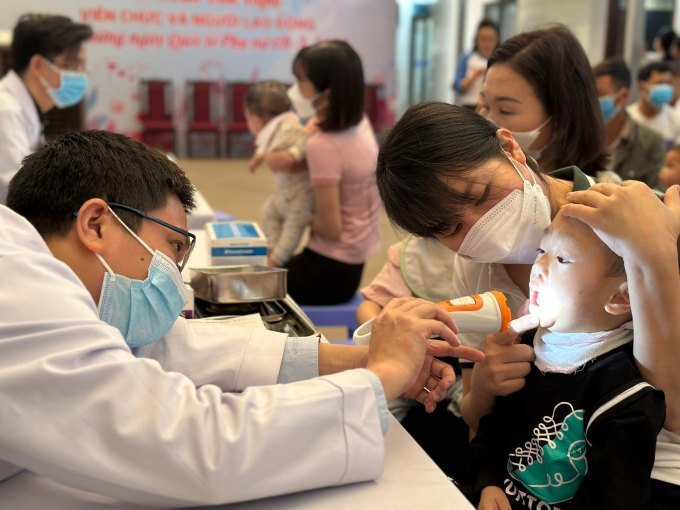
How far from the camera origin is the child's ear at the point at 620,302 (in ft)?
4.25

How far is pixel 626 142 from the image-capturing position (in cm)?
409

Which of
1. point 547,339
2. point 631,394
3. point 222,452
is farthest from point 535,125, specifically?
point 222,452

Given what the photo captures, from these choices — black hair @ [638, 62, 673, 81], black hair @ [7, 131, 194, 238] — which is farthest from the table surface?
black hair @ [638, 62, 673, 81]

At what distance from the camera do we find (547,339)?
141 centimetres

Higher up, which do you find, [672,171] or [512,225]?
[512,225]

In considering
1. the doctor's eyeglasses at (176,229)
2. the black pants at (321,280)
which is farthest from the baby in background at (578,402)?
the black pants at (321,280)

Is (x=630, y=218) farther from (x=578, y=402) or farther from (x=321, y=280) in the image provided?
(x=321, y=280)

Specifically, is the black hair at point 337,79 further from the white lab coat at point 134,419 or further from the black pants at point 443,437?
the white lab coat at point 134,419

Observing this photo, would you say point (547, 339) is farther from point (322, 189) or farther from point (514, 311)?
point (322, 189)

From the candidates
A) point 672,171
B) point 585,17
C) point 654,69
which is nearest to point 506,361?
point 672,171

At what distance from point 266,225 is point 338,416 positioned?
278 centimetres

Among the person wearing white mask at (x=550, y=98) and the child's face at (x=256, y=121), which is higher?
the person wearing white mask at (x=550, y=98)

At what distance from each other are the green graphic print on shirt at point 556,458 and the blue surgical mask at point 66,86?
10.8 feet

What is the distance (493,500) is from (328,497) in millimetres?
485
